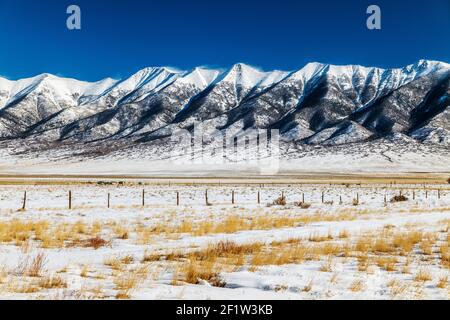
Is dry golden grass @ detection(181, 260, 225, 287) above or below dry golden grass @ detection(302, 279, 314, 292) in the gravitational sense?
below

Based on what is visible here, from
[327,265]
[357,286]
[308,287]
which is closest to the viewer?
[308,287]

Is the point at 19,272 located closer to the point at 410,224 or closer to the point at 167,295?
the point at 167,295

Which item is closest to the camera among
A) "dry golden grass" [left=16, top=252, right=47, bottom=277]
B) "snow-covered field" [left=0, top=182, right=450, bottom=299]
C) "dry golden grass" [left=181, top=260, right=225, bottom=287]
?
"snow-covered field" [left=0, top=182, right=450, bottom=299]

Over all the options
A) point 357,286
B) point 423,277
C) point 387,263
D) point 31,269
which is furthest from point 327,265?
point 31,269

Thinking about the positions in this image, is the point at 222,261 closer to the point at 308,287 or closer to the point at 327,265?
the point at 327,265

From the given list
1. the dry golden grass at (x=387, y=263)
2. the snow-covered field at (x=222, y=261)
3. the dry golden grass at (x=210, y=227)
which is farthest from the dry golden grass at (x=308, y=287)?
the dry golden grass at (x=210, y=227)

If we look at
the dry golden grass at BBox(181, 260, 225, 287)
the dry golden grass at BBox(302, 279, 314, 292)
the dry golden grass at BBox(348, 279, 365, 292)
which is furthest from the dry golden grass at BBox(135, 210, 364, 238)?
the dry golden grass at BBox(348, 279, 365, 292)

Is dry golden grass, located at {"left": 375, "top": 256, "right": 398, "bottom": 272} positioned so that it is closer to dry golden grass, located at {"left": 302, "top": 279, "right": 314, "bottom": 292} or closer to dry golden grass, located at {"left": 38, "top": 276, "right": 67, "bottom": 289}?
dry golden grass, located at {"left": 302, "top": 279, "right": 314, "bottom": 292}

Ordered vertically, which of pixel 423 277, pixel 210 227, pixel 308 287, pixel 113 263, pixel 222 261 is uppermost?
pixel 308 287

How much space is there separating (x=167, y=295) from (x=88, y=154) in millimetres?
186493

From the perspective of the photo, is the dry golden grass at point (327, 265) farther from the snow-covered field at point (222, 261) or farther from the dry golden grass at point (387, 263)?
the dry golden grass at point (387, 263)

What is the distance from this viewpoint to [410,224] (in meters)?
20.4
